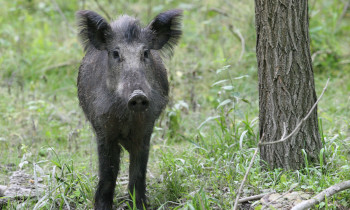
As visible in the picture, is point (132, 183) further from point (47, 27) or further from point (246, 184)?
point (47, 27)

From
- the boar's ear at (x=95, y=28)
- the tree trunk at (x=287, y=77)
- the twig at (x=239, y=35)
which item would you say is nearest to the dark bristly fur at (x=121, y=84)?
the boar's ear at (x=95, y=28)

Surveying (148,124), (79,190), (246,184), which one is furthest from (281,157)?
(79,190)

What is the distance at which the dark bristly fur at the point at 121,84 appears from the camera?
4160 mm

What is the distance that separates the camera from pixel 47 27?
9.97 metres

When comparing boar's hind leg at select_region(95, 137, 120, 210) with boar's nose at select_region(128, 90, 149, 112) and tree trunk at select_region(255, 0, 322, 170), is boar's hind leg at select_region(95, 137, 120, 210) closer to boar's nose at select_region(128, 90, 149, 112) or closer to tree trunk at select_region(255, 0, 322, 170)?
boar's nose at select_region(128, 90, 149, 112)

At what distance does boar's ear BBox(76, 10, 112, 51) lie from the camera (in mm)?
4457

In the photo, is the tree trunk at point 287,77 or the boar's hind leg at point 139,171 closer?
the tree trunk at point 287,77

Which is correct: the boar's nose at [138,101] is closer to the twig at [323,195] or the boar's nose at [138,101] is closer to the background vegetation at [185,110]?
the background vegetation at [185,110]

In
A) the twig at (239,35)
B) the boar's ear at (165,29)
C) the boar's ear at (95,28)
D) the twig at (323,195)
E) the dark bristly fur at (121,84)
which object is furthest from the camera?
the twig at (239,35)

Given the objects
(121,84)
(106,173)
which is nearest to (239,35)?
(106,173)

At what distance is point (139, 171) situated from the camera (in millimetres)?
4586

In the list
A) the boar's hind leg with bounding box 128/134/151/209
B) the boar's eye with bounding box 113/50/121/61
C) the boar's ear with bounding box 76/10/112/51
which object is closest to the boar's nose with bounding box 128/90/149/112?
the boar's eye with bounding box 113/50/121/61

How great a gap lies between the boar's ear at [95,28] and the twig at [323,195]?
2.28m

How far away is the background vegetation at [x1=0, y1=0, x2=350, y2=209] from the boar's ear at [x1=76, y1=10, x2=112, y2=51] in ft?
3.18
